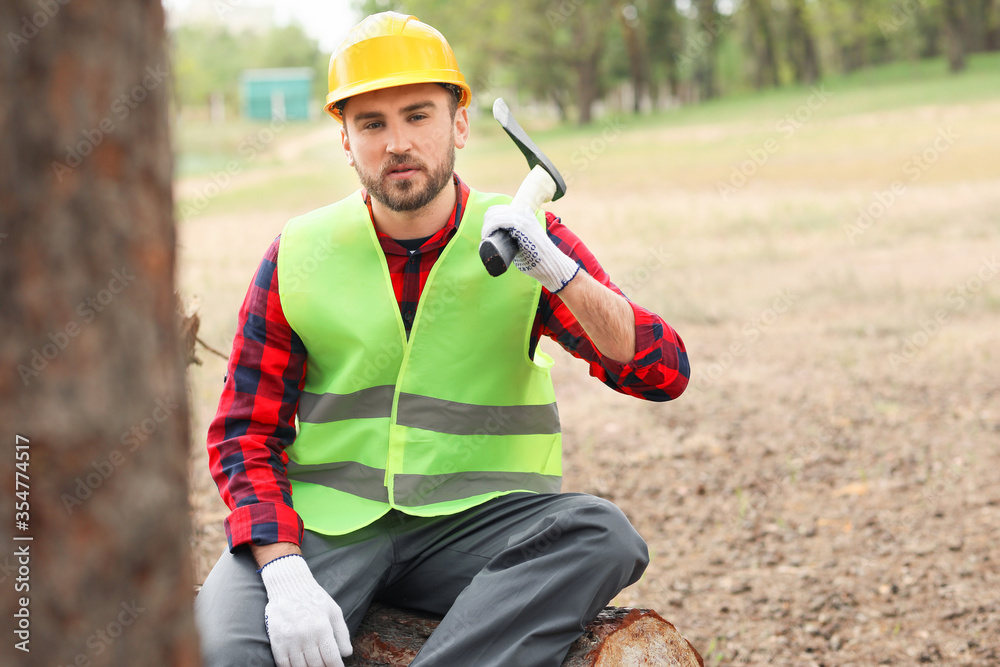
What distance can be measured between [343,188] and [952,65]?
2464 centimetres

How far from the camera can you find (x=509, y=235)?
6.92 ft

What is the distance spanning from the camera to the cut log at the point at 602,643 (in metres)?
2.08

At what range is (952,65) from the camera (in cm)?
3247

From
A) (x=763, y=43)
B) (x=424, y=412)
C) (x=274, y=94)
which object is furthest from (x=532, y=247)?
(x=274, y=94)

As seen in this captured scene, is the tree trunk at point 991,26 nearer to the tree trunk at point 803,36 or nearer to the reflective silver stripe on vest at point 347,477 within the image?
the tree trunk at point 803,36

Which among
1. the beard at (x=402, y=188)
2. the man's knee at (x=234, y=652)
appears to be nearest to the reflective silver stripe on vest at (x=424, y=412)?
the beard at (x=402, y=188)

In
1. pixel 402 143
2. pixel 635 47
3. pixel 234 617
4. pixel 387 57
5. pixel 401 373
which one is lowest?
pixel 234 617

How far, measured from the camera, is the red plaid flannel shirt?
222 cm

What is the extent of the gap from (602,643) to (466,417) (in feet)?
2.05

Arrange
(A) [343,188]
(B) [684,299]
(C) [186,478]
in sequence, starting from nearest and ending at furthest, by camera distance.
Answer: (C) [186,478], (B) [684,299], (A) [343,188]

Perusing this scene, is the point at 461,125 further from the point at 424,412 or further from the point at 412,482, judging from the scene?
the point at 412,482

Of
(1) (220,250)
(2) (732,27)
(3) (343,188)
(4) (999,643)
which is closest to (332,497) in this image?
(4) (999,643)

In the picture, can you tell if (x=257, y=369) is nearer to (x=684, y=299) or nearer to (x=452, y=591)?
(x=452, y=591)

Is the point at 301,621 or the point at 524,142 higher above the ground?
the point at 524,142
